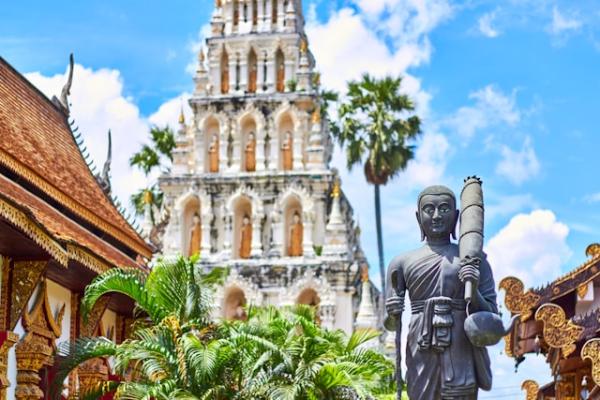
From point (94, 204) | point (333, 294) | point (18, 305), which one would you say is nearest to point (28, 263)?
point (18, 305)

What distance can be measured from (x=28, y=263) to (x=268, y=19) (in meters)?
32.8

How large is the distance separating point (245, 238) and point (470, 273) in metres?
37.5

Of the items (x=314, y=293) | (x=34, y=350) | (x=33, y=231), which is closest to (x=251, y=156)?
(x=314, y=293)

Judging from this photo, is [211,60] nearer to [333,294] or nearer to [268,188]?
[268,188]

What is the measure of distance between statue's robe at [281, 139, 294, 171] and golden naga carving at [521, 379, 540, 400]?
27.2 meters

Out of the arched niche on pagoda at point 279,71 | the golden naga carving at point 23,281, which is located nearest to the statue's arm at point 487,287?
the golden naga carving at point 23,281

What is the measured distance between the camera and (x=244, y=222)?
150 ft

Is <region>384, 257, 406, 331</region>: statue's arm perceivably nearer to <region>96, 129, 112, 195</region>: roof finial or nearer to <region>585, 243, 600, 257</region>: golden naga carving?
<region>585, 243, 600, 257</region>: golden naga carving

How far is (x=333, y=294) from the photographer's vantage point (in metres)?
42.6

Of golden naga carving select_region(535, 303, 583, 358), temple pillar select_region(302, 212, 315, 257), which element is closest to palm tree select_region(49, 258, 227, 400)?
golden naga carving select_region(535, 303, 583, 358)

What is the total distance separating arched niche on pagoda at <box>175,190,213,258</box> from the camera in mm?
45156

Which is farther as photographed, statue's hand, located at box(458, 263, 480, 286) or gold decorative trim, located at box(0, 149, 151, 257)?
gold decorative trim, located at box(0, 149, 151, 257)

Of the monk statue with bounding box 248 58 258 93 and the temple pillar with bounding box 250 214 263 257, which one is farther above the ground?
the monk statue with bounding box 248 58 258 93

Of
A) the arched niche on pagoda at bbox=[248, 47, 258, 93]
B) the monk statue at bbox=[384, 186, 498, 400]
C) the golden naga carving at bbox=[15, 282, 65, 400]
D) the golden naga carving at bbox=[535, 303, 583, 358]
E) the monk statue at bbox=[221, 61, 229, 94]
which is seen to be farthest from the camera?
the monk statue at bbox=[221, 61, 229, 94]
